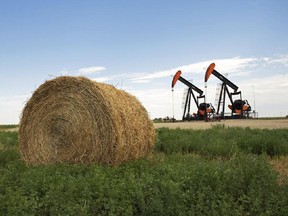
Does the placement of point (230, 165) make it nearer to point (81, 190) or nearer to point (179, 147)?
point (81, 190)

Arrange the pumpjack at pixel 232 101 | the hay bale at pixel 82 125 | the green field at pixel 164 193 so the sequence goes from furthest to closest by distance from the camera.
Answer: the pumpjack at pixel 232 101 → the hay bale at pixel 82 125 → the green field at pixel 164 193

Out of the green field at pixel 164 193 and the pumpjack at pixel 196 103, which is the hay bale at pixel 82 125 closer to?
the green field at pixel 164 193

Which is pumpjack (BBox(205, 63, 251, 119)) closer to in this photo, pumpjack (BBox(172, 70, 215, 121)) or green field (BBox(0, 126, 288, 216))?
pumpjack (BBox(172, 70, 215, 121))

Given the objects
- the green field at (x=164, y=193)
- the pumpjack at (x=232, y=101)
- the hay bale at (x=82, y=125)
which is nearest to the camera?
the green field at (x=164, y=193)

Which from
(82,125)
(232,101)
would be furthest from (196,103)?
(82,125)

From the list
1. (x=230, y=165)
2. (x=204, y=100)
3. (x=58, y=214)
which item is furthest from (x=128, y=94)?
(x=204, y=100)

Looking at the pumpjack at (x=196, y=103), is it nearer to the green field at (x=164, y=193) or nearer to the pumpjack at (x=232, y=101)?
the pumpjack at (x=232, y=101)

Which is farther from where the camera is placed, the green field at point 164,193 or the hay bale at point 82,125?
the hay bale at point 82,125

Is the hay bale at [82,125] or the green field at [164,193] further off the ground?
the hay bale at [82,125]

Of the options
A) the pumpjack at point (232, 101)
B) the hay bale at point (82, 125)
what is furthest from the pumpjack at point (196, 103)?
the hay bale at point (82, 125)

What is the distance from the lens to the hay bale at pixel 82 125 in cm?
803

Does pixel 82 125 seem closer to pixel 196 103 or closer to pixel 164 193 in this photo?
pixel 164 193

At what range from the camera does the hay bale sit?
803cm

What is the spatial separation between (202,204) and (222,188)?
2.60 feet
